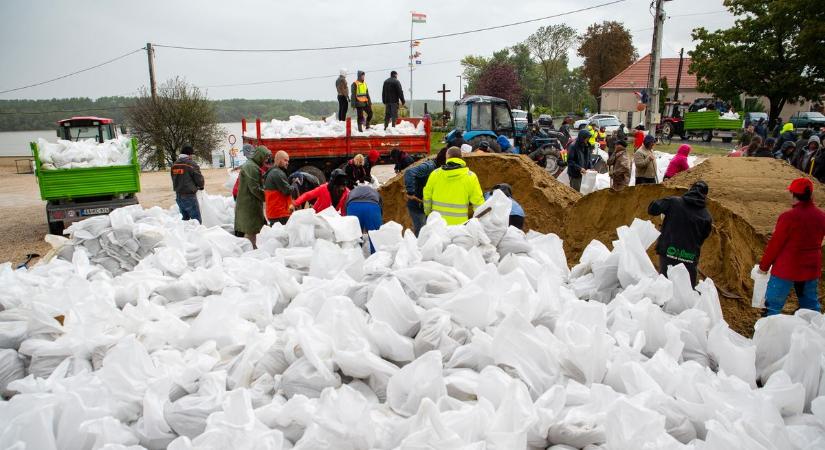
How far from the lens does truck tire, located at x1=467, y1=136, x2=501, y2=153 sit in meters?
10.7

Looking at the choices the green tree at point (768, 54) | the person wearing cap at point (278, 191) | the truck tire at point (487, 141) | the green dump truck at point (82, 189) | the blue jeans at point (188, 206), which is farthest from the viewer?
the green tree at point (768, 54)

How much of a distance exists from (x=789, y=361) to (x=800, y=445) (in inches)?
26.8

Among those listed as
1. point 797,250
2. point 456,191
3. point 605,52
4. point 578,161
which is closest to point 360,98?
point 578,161

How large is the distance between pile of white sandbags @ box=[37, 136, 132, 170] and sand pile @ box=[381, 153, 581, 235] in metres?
5.48

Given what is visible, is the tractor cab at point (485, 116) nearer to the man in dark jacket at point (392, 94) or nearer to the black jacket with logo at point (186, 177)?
→ the man in dark jacket at point (392, 94)

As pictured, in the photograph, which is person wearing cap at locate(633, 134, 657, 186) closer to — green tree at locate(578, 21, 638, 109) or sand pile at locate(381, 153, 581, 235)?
sand pile at locate(381, 153, 581, 235)

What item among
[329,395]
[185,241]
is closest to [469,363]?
[329,395]

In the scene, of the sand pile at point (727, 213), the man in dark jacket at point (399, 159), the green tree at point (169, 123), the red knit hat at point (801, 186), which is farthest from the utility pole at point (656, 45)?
the green tree at point (169, 123)

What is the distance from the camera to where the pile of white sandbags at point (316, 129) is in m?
11.1

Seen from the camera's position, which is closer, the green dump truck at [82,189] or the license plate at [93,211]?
the green dump truck at [82,189]

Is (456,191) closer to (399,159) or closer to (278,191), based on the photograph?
(278,191)

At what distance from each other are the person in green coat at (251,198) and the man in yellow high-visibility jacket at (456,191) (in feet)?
7.19

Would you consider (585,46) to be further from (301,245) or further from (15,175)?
(301,245)

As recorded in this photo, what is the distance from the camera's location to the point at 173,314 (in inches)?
131
